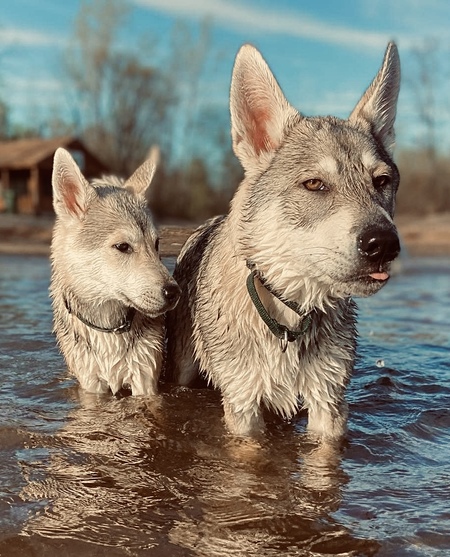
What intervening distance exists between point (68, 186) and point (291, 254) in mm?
2708

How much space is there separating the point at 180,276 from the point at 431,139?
52.1m

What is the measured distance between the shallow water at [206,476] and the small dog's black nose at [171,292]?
987 mm

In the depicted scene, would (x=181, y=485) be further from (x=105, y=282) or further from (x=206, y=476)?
(x=105, y=282)

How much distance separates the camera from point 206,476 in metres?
4.75

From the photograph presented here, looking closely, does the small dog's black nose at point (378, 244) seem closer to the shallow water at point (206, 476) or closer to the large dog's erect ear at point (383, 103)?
the large dog's erect ear at point (383, 103)

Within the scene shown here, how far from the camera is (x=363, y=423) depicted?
20.1ft

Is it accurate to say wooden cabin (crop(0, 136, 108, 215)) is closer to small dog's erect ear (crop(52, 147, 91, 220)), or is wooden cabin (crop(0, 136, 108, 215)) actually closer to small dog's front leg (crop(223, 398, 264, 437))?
small dog's erect ear (crop(52, 147, 91, 220))

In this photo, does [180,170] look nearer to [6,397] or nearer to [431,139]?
[431,139]

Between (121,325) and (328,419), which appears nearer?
(328,419)

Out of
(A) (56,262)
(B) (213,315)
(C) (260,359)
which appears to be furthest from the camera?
(A) (56,262)

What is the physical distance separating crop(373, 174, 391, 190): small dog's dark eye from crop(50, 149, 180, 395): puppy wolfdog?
196cm

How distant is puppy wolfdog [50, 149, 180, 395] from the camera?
6078 millimetres

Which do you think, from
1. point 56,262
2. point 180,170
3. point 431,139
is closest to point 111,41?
point 180,170

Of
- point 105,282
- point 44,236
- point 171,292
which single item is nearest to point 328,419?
point 171,292
